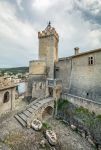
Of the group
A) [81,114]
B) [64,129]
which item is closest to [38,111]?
[64,129]

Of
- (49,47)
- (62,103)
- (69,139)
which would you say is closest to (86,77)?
(62,103)

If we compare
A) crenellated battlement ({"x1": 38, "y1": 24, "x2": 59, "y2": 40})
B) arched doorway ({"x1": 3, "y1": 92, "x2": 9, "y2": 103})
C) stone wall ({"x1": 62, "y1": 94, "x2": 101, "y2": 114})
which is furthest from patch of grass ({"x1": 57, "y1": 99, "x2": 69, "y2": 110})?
crenellated battlement ({"x1": 38, "y1": 24, "x2": 59, "y2": 40})

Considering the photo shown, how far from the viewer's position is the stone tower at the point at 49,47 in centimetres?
2481

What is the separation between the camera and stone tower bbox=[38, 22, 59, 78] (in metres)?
24.8

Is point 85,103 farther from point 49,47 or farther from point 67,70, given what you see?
point 49,47

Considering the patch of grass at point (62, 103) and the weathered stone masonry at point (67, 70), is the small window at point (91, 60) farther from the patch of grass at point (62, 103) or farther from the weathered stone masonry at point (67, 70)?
the patch of grass at point (62, 103)

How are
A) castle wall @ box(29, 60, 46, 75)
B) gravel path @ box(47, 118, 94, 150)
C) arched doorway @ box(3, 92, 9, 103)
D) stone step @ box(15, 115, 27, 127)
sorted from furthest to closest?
castle wall @ box(29, 60, 46, 75), stone step @ box(15, 115, 27, 127), arched doorway @ box(3, 92, 9, 103), gravel path @ box(47, 118, 94, 150)

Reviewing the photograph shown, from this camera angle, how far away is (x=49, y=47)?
25125 millimetres

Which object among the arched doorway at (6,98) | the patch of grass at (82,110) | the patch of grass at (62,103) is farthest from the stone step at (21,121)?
the patch of grass at (82,110)

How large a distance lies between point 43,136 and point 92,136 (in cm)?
495

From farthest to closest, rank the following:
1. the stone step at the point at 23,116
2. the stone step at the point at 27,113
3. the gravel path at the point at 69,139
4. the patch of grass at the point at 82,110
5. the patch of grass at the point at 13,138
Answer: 1. the stone step at the point at 27,113
2. the patch of grass at the point at 82,110
3. the stone step at the point at 23,116
4. the gravel path at the point at 69,139
5. the patch of grass at the point at 13,138

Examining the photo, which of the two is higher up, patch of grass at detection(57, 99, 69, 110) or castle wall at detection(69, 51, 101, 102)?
castle wall at detection(69, 51, 101, 102)

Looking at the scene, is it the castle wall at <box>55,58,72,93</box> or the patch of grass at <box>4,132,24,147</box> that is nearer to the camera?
the patch of grass at <box>4,132,24,147</box>

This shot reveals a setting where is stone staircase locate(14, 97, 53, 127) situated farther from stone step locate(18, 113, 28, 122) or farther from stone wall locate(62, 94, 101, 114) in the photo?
stone wall locate(62, 94, 101, 114)
